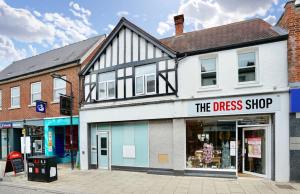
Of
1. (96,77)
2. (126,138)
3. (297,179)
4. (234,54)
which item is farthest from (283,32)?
(96,77)

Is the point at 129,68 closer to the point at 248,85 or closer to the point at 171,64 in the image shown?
the point at 171,64

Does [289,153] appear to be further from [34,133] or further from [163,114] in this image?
[34,133]

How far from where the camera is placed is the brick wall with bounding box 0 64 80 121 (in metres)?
16.5

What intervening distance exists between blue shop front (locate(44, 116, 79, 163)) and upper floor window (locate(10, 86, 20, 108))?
4.39m

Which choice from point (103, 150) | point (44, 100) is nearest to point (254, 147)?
point (103, 150)

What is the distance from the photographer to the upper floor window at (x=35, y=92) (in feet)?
60.9

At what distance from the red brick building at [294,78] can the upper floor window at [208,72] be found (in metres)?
3.13

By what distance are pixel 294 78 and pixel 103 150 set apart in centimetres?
1045

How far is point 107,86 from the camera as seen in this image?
15.1 m

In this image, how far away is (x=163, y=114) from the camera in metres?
12.8

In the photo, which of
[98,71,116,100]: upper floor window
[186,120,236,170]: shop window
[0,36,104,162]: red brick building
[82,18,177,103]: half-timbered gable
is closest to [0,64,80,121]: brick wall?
[0,36,104,162]: red brick building

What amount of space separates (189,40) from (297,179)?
8.36 metres

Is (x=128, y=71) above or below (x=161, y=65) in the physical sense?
below

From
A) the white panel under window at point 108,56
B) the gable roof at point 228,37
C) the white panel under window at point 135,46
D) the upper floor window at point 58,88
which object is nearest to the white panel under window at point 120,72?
the white panel under window at point 108,56
